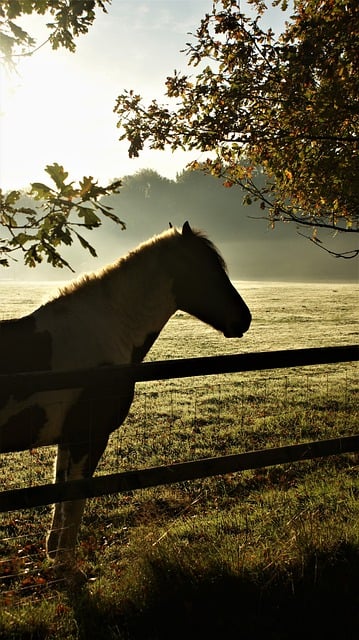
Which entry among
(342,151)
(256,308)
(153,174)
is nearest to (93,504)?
(342,151)

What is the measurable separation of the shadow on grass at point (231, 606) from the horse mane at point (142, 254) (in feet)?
7.93

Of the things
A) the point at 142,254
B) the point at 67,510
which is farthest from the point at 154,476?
the point at 142,254

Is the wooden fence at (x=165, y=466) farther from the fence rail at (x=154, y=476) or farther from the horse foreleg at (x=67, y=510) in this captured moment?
the horse foreleg at (x=67, y=510)

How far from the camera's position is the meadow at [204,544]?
2.91 m

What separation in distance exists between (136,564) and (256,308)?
1063 inches

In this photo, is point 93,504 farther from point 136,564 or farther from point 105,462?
point 136,564

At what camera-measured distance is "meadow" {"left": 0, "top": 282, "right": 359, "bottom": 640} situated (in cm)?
291

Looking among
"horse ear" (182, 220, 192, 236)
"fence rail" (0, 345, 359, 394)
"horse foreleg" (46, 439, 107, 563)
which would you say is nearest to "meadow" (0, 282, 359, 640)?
"horse foreleg" (46, 439, 107, 563)

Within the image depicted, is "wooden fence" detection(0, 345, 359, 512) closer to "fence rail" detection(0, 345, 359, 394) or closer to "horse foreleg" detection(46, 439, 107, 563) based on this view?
"fence rail" detection(0, 345, 359, 394)

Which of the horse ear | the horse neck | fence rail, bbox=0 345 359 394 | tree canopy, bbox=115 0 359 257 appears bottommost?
fence rail, bbox=0 345 359 394

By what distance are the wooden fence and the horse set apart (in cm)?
60

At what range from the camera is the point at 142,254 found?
4773 millimetres

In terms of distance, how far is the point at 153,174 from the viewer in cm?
11250

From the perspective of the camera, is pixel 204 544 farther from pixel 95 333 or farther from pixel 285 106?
pixel 285 106
